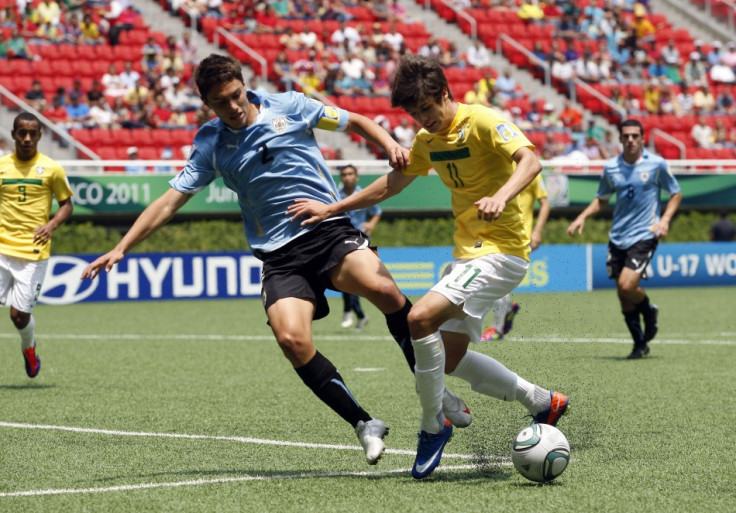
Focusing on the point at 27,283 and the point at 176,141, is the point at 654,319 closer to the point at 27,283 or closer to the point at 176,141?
the point at 27,283

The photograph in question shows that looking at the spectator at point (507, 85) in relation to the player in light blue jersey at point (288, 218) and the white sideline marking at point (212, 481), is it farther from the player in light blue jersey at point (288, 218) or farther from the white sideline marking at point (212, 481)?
the white sideline marking at point (212, 481)

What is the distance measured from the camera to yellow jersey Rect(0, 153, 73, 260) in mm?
10219

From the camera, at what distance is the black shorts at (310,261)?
608cm

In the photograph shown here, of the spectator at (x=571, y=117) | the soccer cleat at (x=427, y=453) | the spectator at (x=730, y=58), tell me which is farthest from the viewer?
the spectator at (x=730, y=58)

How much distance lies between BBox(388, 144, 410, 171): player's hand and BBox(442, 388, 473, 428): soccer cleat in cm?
123

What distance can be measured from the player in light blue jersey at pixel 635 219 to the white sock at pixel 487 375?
17.5 ft

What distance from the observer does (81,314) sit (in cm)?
1866

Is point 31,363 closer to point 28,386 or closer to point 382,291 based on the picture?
point 28,386

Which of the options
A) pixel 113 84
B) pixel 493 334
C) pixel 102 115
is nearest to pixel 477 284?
pixel 493 334

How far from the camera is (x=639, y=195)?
11594 millimetres

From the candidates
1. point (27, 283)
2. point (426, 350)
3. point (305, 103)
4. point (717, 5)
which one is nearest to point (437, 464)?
point (426, 350)

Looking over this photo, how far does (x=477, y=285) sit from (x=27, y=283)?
214 inches

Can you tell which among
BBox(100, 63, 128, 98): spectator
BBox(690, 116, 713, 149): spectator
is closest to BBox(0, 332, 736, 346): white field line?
BBox(100, 63, 128, 98): spectator

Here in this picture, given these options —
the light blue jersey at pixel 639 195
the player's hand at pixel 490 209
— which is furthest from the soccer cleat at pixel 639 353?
the player's hand at pixel 490 209
